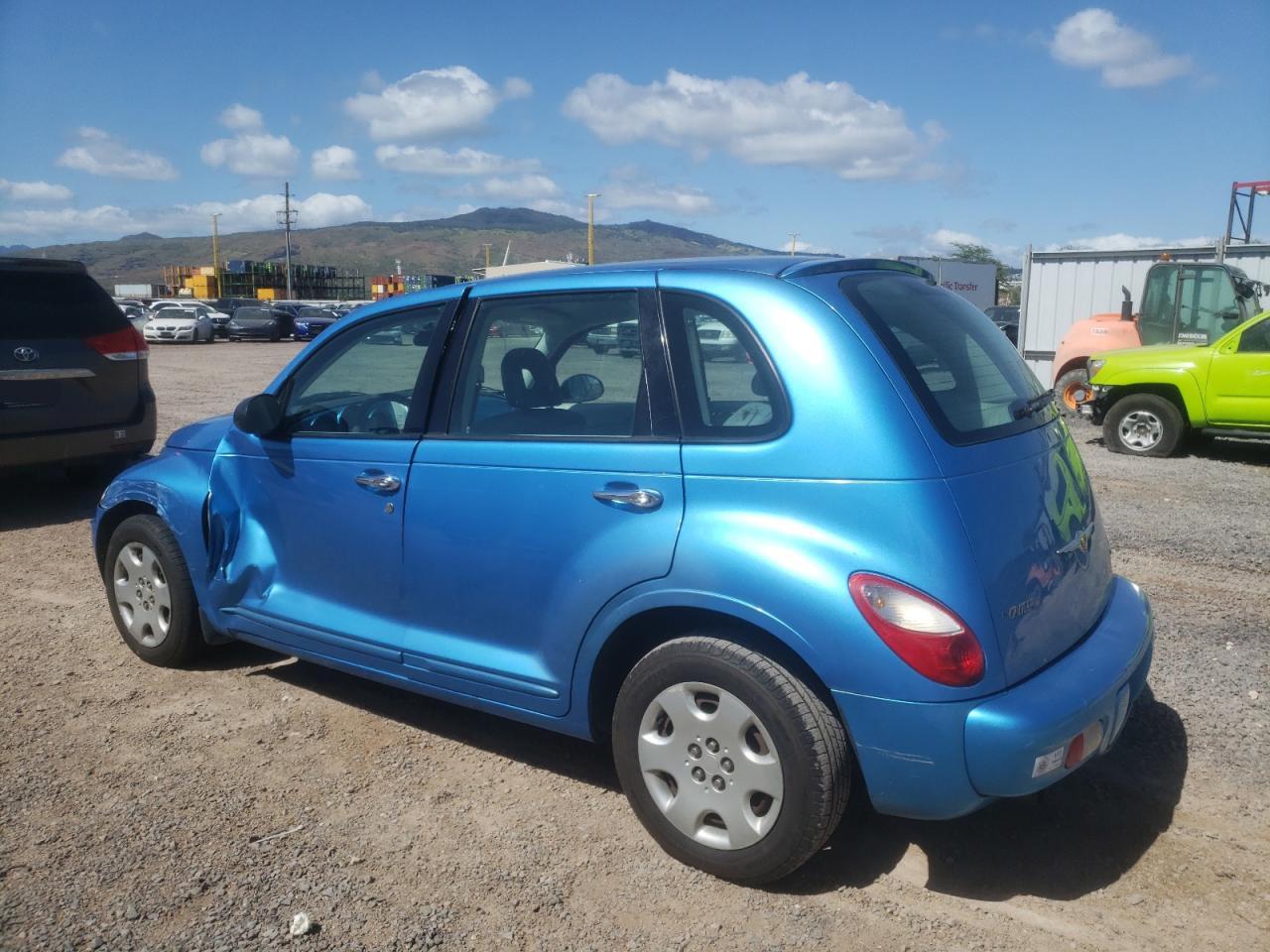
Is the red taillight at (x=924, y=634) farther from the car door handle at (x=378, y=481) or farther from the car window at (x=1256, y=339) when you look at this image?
the car window at (x=1256, y=339)

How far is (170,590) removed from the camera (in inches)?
182

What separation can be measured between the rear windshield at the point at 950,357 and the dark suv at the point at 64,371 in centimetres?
657

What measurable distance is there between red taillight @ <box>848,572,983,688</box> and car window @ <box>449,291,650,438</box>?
0.98 meters

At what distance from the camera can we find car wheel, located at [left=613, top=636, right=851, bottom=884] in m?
2.81

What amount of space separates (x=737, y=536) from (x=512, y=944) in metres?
1.26

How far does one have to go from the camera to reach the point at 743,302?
3115 mm

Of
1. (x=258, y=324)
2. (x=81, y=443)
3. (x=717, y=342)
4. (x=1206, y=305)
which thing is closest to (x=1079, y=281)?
(x=1206, y=305)

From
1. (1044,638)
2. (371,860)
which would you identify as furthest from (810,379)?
(371,860)

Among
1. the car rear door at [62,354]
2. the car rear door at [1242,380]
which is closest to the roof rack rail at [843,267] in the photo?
the car rear door at [62,354]

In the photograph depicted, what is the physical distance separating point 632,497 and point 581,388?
0.61 m

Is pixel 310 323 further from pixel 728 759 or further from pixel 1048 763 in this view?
pixel 1048 763

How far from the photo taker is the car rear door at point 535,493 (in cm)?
315

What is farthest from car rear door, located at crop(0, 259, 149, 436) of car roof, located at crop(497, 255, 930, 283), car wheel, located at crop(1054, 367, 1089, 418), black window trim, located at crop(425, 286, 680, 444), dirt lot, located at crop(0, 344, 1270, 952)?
car wheel, located at crop(1054, 367, 1089, 418)

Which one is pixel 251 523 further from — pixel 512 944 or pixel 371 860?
pixel 512 944
